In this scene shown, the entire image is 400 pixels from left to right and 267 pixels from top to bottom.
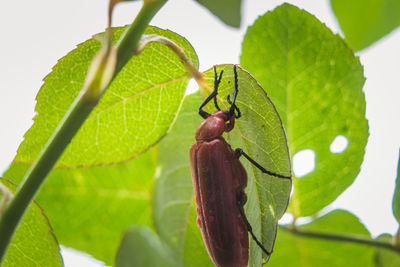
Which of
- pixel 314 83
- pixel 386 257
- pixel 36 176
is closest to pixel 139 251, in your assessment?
pixel 36 176

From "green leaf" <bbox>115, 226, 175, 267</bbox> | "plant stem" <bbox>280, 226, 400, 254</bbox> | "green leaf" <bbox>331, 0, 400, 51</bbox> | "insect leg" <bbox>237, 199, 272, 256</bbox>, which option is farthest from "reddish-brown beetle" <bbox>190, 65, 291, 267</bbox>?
"green leaf" <bbox>115, 226, 175, 267</bbox>

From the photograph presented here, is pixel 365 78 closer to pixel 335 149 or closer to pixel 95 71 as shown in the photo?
pixel 335 149

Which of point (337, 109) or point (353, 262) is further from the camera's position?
point (353, 262)

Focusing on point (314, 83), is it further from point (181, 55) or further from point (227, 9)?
point (227, 9)

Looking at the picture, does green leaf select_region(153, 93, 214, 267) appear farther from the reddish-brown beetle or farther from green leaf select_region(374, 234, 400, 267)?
green leaf select_region(374, 234, 400, 267)

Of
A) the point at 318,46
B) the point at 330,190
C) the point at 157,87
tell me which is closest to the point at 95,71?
the point at 157,87
